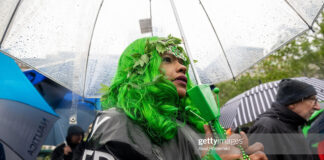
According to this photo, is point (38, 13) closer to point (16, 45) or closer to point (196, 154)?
point (16, 45)

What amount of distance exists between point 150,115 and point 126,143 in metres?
0.27

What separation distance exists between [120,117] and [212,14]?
129 cm

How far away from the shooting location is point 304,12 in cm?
200

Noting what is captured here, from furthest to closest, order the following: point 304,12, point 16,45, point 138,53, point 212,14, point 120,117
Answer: point 212,14, point 304,12, point 138,53, point 16,45, point 120,117

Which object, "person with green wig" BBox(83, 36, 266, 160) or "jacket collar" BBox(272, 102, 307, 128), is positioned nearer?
"person with green wig" BBox(83, 36, 266, 160)

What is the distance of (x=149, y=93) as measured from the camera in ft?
5.24

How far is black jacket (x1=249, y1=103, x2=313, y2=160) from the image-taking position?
8.54 ft

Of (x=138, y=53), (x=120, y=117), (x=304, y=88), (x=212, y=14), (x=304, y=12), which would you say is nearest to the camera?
(x=120, y=117)

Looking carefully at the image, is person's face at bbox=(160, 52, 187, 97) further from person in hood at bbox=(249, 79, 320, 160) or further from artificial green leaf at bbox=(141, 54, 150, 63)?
person in hood at bbox=(249, 79, 320, 160)

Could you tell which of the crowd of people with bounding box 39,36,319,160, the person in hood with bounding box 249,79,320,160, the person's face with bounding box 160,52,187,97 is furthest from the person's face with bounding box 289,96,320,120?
the person's face with bounding box 160,52,187,97

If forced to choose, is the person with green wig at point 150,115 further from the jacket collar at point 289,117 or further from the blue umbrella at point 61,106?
the blue umbrella at point 61,106

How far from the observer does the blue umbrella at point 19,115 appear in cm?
Answer: 265

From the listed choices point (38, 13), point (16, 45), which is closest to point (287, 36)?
point (38, 13)

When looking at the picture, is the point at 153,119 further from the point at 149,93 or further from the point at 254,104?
the point at 254,104
